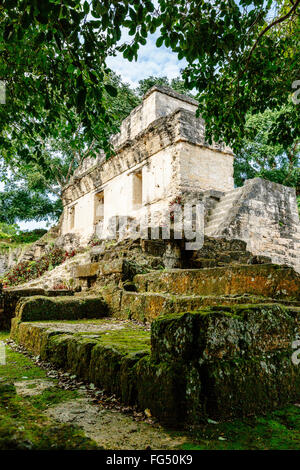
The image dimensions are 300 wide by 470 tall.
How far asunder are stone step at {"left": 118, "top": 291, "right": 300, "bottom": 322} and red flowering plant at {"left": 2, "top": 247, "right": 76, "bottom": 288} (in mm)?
9056

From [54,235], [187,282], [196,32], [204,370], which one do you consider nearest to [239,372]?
[204,370]

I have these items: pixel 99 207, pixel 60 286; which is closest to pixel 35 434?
pixel 60 286

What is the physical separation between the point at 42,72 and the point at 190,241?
11.6 ft

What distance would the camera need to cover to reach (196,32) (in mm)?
3469

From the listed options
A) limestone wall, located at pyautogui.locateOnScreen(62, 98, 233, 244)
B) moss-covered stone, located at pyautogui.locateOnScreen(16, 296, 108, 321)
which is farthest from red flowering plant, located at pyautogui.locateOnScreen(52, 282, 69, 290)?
limestone wall, located at pyautogui.locateOnScreen(62, 98, 233, 244)

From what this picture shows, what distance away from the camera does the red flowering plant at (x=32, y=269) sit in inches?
504

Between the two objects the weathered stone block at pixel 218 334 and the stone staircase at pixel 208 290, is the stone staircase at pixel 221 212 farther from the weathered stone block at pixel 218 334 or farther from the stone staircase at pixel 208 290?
the weathered stone block at pixel 218 334

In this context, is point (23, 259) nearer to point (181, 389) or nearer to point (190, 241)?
point (190, 241)

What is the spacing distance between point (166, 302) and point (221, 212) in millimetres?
5980

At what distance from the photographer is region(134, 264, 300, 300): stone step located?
3072 millimetres

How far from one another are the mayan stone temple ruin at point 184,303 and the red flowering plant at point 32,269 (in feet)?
9.63

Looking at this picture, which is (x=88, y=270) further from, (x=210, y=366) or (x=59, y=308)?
(x=210, y=366)

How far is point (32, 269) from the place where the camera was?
13570 mm

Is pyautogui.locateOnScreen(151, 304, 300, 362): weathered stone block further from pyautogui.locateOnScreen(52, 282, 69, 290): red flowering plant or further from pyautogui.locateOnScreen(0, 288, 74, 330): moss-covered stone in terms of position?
pyautogui.locateOnScreen(52, 282, 69, 290): red flowering plant
